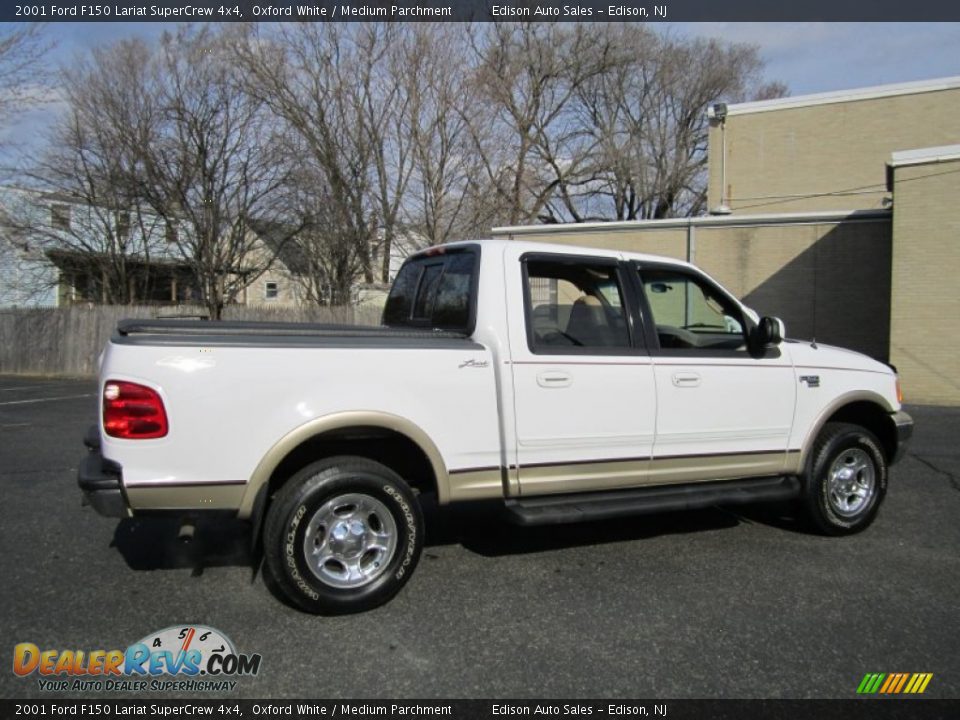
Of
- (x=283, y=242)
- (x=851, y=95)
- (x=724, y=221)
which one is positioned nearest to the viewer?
(x=724, y=221)

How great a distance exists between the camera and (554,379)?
4285mm

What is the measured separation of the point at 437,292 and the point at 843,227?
14.7m

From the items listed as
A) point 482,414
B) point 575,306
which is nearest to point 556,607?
point 482,414

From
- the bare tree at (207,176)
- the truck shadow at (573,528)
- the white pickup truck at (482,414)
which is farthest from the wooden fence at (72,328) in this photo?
the white pickup truck at (482,414)

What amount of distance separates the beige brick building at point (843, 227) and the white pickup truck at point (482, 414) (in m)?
9.58

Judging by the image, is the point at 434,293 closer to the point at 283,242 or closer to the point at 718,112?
the point at 718,112

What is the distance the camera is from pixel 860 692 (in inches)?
125

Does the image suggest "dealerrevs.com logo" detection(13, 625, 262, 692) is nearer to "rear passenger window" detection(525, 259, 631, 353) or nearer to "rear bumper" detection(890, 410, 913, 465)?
"rear passenger window" detection(525, 259, 631, 353)

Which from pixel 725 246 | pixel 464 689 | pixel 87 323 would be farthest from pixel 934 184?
pixel 87 323

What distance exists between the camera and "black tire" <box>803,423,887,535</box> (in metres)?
5.13

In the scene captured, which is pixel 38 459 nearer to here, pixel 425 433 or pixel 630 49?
pixel 425 433

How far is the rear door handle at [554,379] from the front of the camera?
426cm

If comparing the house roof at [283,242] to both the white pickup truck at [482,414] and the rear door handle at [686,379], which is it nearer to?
the white pickup truck at [482,414]

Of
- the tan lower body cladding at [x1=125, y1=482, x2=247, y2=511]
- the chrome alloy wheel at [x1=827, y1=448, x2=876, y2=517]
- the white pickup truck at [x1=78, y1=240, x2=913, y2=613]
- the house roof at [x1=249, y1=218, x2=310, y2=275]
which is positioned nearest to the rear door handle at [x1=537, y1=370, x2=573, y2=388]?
the white pickup truck at [x1=78, y1=240, x2=913, y2=613]
